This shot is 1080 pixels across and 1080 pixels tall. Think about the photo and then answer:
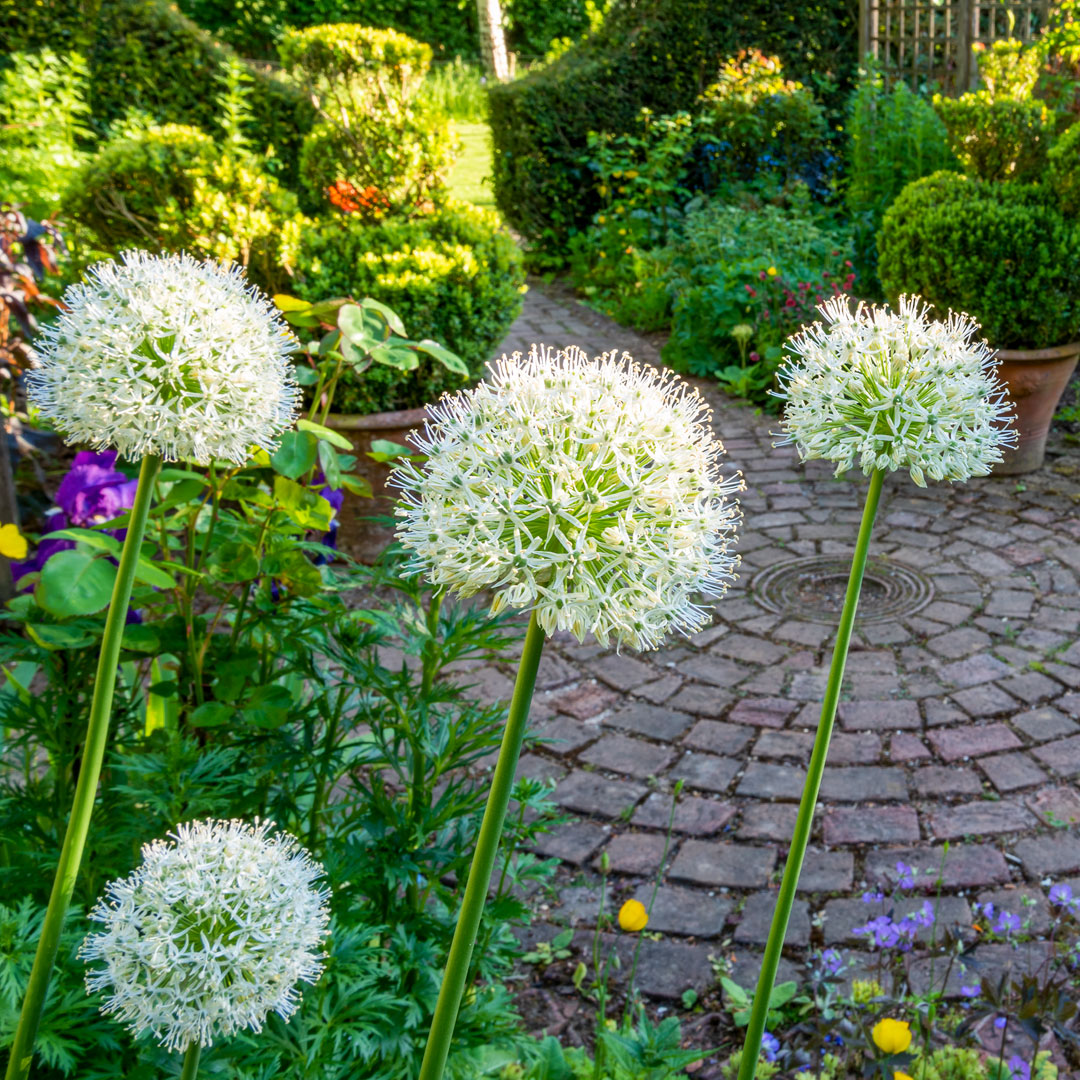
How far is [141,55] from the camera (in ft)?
30.5

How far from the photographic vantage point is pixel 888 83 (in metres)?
9.77

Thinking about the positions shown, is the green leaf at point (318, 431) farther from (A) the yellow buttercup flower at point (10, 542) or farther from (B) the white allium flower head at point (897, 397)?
(B) the white allium flower head at point (897, 397)

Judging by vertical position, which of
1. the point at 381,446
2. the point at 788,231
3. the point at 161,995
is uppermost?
the point at 381,446

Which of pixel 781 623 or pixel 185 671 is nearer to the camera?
pixel 185 671

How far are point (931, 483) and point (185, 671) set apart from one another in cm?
474

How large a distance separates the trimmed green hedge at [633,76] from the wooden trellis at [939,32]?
86cm

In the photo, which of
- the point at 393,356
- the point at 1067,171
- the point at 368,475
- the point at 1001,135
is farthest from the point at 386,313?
the point at 1001,135

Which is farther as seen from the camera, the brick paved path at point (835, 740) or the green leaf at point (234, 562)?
the brick paved path at point (835, 740)

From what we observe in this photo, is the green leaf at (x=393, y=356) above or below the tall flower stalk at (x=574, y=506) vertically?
below

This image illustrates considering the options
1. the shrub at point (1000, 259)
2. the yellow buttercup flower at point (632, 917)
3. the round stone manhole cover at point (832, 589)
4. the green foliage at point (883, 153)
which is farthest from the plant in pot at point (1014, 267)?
the yellow buttercup flower at point (632, 917)

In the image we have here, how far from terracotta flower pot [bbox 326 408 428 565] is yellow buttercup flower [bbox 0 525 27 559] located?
3.16 m

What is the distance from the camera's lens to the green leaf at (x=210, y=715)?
2102 mm

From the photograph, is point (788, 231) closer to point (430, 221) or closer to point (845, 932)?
point (430, 221)

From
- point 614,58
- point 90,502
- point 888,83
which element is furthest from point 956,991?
point 614,58
